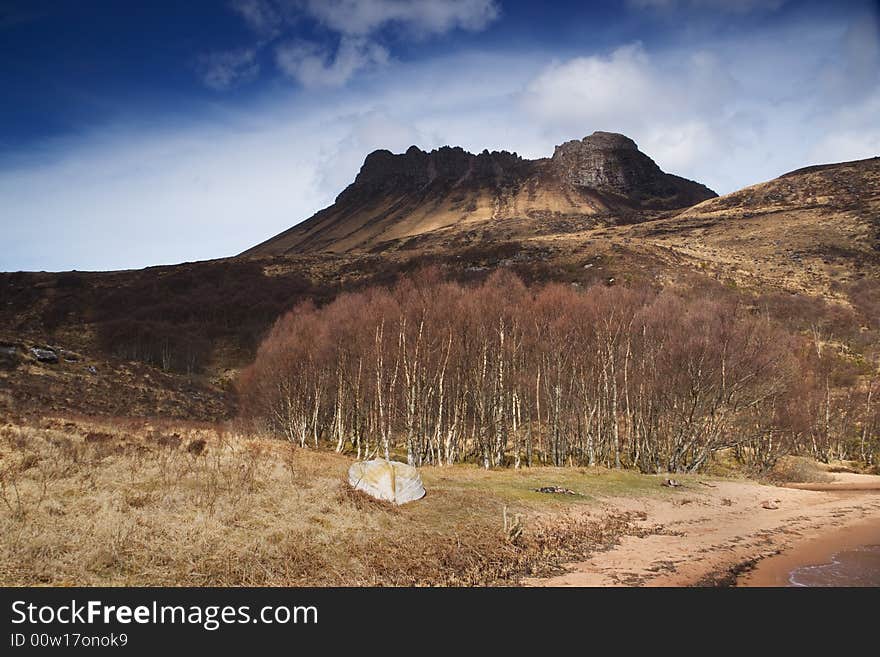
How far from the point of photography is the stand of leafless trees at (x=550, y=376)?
128ft

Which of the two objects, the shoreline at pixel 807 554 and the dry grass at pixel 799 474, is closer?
the shoreline at pixel 807 554

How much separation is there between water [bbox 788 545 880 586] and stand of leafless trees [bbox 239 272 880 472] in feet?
70.7

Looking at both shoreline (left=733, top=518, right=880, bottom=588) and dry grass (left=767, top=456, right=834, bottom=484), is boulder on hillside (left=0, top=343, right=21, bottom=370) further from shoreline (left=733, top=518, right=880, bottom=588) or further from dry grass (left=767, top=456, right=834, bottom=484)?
dry grass (left=767, top=456, right=834, bottom=484)

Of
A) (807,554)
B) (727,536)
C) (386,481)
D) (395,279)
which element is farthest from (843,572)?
(395,279)

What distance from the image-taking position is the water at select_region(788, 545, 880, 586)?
14.2m

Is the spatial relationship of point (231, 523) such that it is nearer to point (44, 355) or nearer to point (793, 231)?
point (44, 355)

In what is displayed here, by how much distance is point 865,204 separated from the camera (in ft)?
451

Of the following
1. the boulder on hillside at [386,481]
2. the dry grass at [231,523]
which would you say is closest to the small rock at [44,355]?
the dry grass at [231,523]

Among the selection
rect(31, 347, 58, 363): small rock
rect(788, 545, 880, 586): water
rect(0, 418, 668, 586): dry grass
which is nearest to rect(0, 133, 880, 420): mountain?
rect(31, 347, 58, 363): small rock

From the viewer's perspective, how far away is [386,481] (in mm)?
19734

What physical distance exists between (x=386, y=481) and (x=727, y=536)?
44.7 feet

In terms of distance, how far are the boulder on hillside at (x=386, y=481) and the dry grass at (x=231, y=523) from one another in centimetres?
67

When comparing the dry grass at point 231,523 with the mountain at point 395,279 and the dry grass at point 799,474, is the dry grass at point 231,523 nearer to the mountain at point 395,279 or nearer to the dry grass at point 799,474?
the mountain at point 395,279
